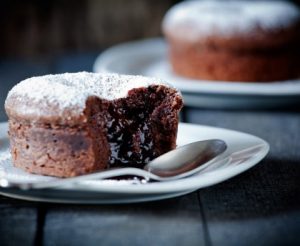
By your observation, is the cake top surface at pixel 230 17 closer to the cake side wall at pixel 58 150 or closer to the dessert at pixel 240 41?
the dessert at pixel 240 41

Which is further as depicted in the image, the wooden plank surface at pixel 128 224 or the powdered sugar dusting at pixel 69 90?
the powdered sugar dusting at pixel 69 90

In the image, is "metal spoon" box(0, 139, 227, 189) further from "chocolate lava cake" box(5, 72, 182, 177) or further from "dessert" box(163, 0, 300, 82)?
"dessert" box(163, 0, 300, 82)

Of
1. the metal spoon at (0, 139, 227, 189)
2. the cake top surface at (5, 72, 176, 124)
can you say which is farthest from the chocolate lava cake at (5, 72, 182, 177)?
the metal spoon at (0, 139, 227, 189)

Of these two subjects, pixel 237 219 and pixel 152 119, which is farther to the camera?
pixel 152 119

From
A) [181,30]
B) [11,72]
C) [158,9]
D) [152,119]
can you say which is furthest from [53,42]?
[152,119]

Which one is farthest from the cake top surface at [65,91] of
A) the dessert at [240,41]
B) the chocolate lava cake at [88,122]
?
the dessert at [240,41]

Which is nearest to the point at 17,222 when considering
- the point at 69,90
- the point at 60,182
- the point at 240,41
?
the point at 60,182

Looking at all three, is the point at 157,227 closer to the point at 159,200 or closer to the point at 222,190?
the point at 159,200

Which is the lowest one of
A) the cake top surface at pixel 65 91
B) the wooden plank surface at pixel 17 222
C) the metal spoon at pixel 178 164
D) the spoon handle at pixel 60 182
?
the wooden plank surface at pixel 17 222
